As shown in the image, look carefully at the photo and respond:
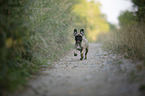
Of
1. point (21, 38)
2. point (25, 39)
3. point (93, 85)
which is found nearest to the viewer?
point (93, 85)

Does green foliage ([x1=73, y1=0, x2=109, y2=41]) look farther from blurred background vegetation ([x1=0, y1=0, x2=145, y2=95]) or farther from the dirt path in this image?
the dirt path

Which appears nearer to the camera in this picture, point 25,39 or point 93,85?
point 93,85

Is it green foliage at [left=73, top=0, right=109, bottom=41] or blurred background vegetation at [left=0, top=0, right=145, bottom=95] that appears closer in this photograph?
blurred background vegetation at [left=0, top=0, right=145, bottom=95]

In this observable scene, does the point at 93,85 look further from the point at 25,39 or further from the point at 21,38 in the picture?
the point at 25,39

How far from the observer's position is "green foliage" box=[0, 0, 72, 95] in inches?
143

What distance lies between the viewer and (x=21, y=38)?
4.07 meters

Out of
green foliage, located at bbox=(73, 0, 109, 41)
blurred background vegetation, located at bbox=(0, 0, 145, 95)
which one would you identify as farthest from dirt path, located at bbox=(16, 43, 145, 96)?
green foliage, located at bbox=(73, 0, 109, 41)

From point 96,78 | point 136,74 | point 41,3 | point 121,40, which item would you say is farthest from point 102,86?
point 121,40

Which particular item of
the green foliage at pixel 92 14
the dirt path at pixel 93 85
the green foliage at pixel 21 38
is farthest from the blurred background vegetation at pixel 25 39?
the green foliage at pixel 92 14

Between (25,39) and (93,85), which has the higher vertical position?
(25,39)

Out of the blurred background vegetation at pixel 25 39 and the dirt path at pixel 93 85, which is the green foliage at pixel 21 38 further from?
the dirt path at pixel 93 85

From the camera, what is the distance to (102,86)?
3.53 meters

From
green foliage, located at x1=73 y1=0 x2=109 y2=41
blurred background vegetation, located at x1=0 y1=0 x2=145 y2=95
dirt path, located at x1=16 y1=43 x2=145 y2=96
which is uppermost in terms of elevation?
green foliage, located at x1=73 y1=0 x2=109 y2=41

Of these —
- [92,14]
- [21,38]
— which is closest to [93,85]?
[21,38]
